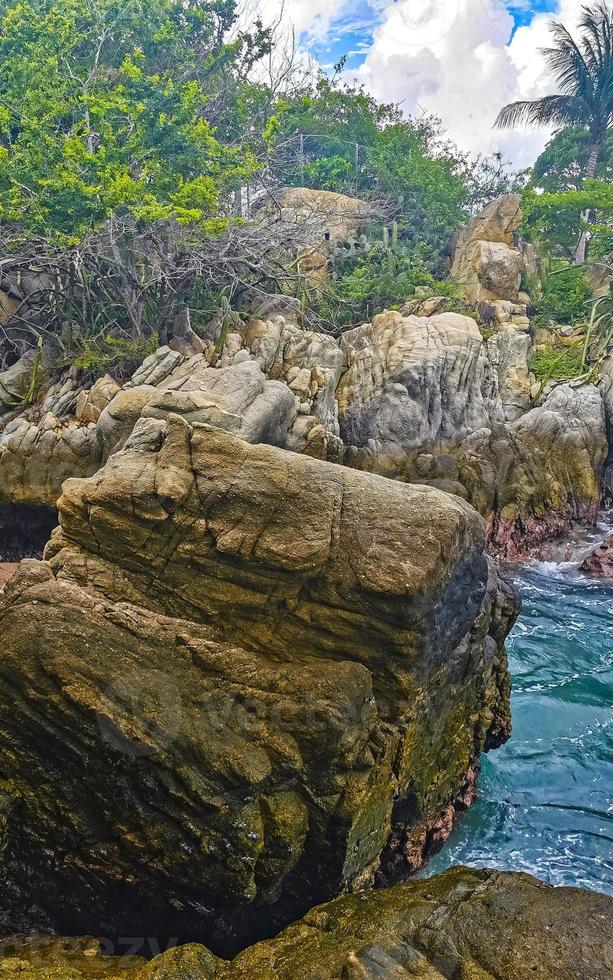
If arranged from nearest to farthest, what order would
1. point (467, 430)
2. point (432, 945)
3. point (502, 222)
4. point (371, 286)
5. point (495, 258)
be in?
point (432, 945), point (467, 430), point (371, 286), point (495, 258), point (502, 222)

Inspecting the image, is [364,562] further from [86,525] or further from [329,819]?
[86,525]

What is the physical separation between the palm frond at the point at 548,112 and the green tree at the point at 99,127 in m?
18.1

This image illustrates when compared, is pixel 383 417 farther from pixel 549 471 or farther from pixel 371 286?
pixel 371 286

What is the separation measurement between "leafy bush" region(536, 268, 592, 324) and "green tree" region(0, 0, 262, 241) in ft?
Answer: 41.4

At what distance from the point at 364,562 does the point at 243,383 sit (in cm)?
920

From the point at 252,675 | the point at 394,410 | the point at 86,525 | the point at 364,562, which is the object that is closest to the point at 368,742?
the point at 252,675

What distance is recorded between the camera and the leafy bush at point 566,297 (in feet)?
77.4

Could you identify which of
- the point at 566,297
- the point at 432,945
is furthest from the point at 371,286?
the point at 432,945

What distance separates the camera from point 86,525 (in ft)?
18.7

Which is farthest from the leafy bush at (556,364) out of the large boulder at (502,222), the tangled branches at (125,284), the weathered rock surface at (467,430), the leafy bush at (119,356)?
the leafy bush at (119,356)

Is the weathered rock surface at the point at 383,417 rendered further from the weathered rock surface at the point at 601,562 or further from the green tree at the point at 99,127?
the green tree at the point at 99,127

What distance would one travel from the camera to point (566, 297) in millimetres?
23922

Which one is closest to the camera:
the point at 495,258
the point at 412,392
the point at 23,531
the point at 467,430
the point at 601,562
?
the point at 23,531

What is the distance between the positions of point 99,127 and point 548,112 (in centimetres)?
2420
